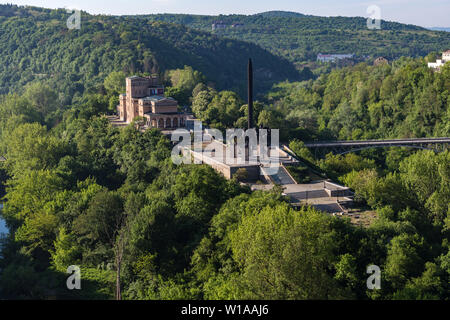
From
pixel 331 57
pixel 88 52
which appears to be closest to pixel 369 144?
pixel 88 52

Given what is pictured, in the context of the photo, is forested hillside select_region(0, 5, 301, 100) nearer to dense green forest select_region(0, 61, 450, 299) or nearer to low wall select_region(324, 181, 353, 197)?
dense green forest select_region(0, 61, 450, 299)

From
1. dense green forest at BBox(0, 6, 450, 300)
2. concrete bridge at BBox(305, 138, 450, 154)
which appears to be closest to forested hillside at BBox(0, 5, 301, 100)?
dense green forest at BBox(0, 6, 450, 300)

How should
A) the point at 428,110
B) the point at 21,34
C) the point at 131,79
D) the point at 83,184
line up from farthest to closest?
1. the point at 21,34
2. the point at 428,110
3. the point at 131,79
4. the point at 83,184

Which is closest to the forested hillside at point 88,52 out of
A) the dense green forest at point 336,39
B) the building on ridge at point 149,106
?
the building on ridge at point 149,106

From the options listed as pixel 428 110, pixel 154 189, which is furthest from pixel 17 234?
pixel 428 110

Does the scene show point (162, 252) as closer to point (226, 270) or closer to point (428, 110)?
point (226, 270)

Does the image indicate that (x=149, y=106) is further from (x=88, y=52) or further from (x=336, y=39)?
(x=336, y=39)
